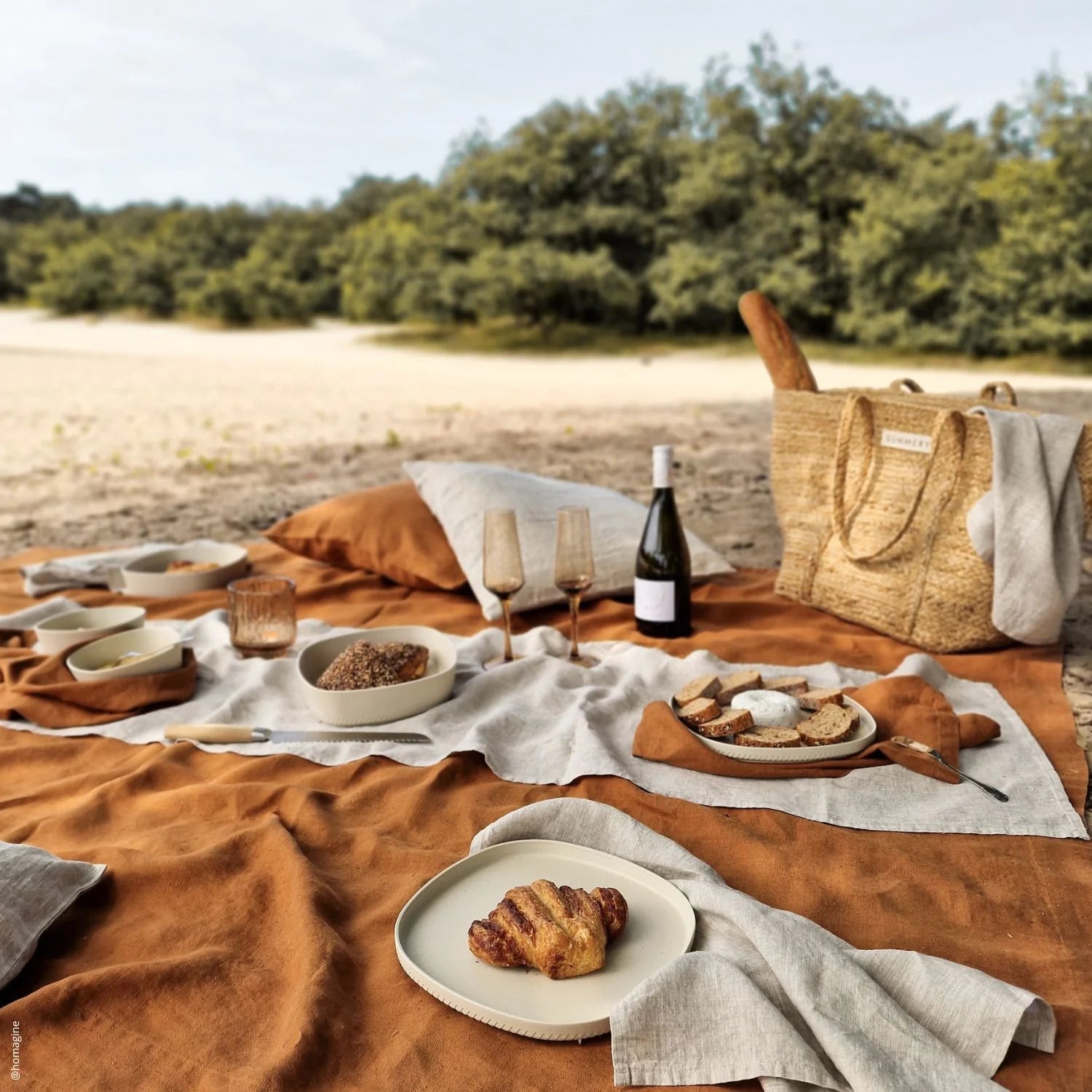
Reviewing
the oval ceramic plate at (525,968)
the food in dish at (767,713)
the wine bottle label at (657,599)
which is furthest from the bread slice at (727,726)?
the wine bottle label at (657,599)

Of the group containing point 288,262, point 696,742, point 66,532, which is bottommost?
point 66,532

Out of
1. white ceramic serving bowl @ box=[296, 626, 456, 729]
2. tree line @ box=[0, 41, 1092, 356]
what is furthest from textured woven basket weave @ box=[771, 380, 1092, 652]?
tree line @ box=[0, 41, 1092, 356]

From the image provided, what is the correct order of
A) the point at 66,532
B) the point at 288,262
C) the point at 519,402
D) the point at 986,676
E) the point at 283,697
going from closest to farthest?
the point at 283,697 → the point at 986,676 → the point at 66,532 → the point at 519,402 → the point at 288,262

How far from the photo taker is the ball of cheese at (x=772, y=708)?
5.85ft

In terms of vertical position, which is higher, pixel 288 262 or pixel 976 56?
pixel 976 56

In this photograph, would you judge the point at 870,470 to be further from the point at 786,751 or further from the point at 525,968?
the point at 525,968

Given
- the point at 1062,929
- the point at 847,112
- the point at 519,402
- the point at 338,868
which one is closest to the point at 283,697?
the point at 338,868

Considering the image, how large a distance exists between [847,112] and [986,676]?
17.5m

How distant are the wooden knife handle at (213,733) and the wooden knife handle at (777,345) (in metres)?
1.87

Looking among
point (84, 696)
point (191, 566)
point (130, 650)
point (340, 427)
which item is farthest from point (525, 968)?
point (340, 427)

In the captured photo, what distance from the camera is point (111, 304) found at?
21.5 m

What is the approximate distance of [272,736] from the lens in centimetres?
186

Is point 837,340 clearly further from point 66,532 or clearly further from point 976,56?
point 66,532

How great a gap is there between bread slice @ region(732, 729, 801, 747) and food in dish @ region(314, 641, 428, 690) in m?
0.67
